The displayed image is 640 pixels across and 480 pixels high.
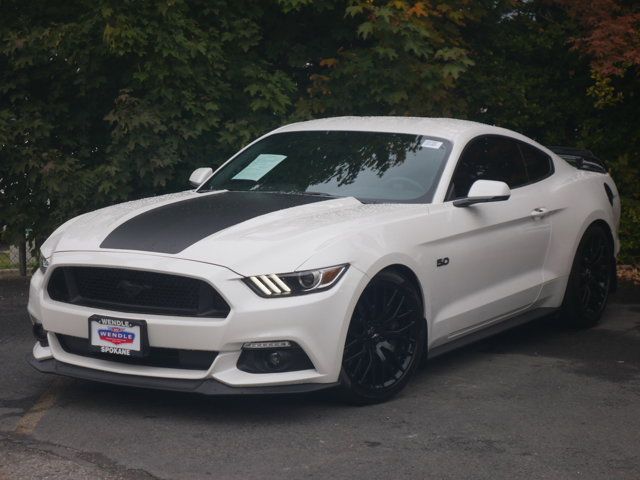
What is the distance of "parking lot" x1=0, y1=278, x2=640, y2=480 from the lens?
5238 millimetres

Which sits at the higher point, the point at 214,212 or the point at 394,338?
the point at 214,212

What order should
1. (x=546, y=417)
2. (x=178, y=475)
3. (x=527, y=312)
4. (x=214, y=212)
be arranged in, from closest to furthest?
(x=178, y=475), (x=546, y=417), (x=214, y=212), (x=527, y=312)

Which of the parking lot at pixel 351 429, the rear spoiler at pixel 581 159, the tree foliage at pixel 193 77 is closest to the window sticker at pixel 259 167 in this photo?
the parking lot at pixel 351 429

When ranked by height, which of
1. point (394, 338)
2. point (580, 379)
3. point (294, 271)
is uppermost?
point (294, 271)

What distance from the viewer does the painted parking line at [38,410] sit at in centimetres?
580

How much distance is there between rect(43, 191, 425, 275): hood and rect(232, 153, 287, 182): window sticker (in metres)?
0.45

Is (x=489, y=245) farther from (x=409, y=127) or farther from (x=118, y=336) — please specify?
(x=118, y=336)

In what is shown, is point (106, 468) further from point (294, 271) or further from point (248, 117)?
point (248, 117)

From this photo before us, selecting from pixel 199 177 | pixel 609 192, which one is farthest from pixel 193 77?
pixel 609 192

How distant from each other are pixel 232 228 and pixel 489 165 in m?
2.17

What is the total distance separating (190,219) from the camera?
6438 millimetres

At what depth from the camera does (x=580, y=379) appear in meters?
7.04

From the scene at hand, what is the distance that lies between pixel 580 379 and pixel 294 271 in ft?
7.06

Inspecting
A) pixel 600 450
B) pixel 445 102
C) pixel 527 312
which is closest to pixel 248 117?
pixel 445 102
